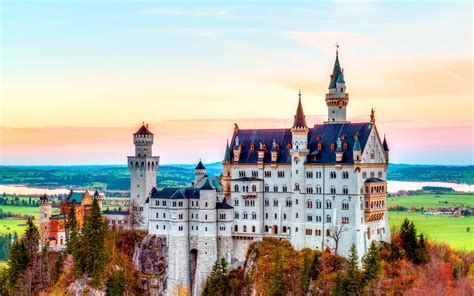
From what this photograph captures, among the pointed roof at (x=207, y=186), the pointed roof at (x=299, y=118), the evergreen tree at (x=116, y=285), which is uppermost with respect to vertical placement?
the pointed roof at (x=299, y=118)

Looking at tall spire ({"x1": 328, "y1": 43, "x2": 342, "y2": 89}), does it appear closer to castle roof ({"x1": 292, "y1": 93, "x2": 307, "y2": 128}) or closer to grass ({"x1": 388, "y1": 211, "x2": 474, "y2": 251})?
castle roof ({"x1": 292, "y1": 93, "x2": 307, "y2": 128})

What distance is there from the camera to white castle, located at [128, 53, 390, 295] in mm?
109938

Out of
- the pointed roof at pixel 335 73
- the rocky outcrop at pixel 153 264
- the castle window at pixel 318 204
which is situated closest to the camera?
the castle window at pixel 318 204

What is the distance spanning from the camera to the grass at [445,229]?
151m

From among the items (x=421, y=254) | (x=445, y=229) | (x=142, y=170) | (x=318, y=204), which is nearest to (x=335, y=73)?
(x=318, y=204)

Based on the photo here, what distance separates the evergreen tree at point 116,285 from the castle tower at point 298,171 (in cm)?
2604

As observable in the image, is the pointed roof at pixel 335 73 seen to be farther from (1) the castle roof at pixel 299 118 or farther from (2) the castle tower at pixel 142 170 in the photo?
(2) the castle tower at pixel 142 170

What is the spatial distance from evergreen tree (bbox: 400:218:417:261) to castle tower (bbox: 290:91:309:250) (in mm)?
14631

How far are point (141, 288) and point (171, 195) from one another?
49.5ft

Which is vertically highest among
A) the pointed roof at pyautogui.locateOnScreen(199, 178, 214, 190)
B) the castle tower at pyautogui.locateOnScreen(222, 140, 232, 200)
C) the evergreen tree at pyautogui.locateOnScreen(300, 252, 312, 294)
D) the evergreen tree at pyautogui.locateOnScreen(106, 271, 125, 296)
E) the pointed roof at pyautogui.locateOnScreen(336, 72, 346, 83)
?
the pointed roof at pyautogui.locateOnScreen(336, 72, 346, 83)

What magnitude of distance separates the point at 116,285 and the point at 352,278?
115ft

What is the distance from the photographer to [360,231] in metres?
108

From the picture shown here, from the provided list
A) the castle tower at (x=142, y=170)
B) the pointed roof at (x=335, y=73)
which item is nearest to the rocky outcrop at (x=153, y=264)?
the castle tower at (x=142, y=170)

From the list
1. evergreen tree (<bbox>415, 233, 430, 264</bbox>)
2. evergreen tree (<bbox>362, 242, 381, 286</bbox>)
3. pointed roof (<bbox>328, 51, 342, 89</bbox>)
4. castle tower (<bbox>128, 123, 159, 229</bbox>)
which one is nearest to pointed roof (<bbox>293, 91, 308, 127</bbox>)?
pointed roof (<bbox>328, 51, 342, 89</bbox>)
